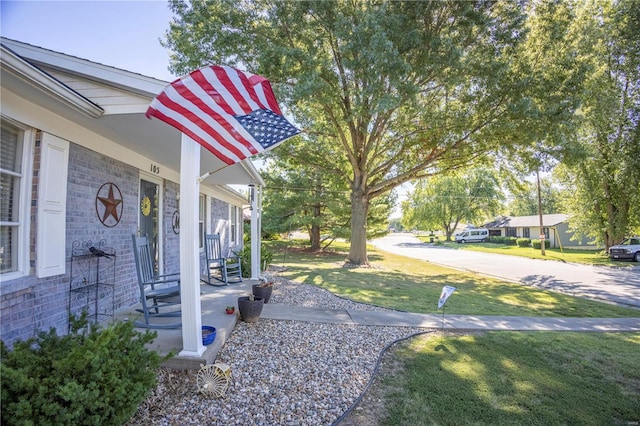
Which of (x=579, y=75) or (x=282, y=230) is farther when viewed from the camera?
(x=282, y=230)

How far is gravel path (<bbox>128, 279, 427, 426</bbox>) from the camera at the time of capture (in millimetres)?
2654

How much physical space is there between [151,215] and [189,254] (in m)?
3.51

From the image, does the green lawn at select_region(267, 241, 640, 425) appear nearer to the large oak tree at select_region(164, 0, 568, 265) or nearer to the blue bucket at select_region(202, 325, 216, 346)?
the blue bucket at select_region(202, 325, 216, 346)

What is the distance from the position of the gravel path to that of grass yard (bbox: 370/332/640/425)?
0.94 feet

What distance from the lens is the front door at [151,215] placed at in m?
5.80

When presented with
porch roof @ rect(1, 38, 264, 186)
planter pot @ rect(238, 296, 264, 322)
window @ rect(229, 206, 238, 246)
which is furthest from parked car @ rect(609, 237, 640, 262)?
porch roof @ rect(1, 38, 264, 186)

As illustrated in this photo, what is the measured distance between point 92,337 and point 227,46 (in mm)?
9972

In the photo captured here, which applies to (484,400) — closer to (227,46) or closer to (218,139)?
(218,139)

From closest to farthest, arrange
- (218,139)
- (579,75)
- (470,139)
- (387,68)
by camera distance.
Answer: (218,139) < (387,68) < (579,75) < (470,139)

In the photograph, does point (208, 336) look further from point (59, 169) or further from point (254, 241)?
point (254, 241)

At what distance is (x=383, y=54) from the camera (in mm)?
8258

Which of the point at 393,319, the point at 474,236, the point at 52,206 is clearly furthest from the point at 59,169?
the point at 474,236

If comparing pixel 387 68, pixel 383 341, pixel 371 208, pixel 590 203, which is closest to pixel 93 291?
pixel 383 341

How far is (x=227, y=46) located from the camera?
33.3 ft
